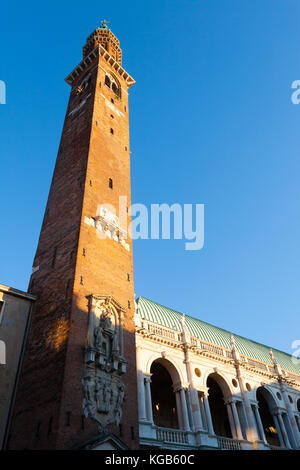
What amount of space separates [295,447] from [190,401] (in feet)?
48.6

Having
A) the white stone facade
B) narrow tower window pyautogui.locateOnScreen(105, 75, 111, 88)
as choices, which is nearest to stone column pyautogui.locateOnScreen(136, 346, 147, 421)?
the white stone facade

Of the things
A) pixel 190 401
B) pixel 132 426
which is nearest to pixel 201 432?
pixel 190 401

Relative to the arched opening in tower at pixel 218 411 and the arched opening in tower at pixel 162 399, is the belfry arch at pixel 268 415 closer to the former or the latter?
the arched opening in tower at pixel 218 411

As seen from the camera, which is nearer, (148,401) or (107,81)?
(148,401)

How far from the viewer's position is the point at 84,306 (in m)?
22.4

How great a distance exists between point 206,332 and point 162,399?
32.0 feet

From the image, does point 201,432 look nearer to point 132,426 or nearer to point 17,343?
point 132,426

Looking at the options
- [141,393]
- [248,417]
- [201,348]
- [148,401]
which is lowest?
[148,401]

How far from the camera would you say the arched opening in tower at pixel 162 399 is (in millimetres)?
32791

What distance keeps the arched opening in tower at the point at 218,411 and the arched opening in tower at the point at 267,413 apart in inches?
162

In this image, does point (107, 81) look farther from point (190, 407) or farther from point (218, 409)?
point (218, 409)

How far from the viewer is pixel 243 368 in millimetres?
36375

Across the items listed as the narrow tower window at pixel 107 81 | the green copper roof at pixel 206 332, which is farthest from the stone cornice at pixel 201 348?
the narrow tower window at pixel 107 81

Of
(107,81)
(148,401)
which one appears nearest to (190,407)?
(148,401)
